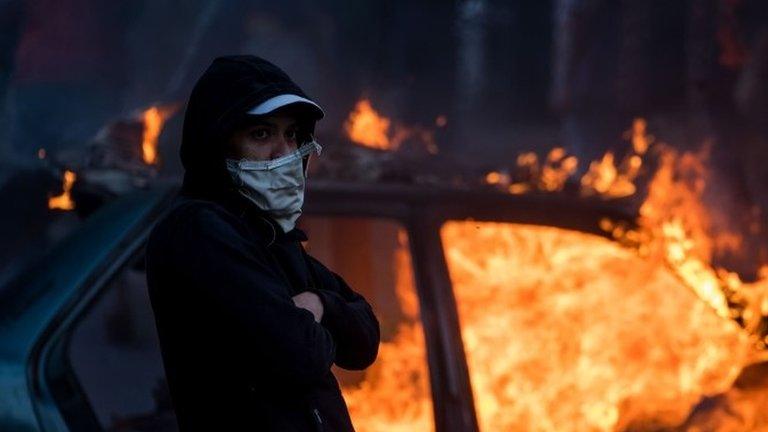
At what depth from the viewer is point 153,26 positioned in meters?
6.71

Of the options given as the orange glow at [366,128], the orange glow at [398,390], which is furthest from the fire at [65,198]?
the orange glow at [366,128]

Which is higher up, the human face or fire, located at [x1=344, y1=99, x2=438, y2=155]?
the human face

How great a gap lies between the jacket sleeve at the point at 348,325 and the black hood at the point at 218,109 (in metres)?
0.29

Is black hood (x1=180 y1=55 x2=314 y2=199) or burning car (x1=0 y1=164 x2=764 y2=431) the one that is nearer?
black hood (x1=180 y1=55 x2=314 y2=199)

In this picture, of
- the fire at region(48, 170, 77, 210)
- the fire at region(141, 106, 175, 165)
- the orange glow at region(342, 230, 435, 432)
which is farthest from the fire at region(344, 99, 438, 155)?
the orange glow at region(342, 230, 435, 432)

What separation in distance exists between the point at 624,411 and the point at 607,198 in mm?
833

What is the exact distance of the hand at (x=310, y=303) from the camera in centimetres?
185

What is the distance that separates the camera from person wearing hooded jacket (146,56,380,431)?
169 cm

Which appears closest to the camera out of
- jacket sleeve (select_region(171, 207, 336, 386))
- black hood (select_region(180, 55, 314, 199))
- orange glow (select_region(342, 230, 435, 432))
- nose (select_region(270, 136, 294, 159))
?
jacket sleeve (select_region(171, 207, 336, 386))

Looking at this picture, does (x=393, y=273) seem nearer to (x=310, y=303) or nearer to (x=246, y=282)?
(x=310, y=303)

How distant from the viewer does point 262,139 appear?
1.92 meters

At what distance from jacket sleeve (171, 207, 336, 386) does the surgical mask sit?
0.16m

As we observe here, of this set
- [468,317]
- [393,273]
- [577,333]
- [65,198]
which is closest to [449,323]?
[468,317]

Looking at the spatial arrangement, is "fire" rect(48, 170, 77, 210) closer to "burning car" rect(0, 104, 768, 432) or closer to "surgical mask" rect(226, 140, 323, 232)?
"burning car" rect(0, 104, 768, 432)
